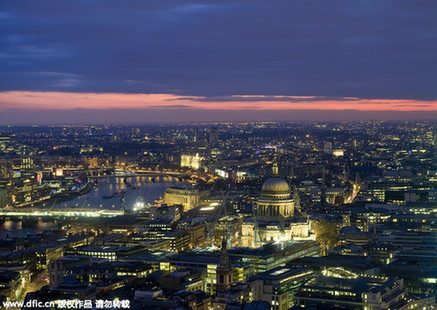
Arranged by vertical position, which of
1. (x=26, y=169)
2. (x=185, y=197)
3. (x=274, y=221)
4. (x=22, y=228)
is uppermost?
(x=274, y=221)

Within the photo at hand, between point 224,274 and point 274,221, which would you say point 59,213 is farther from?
point 224,274

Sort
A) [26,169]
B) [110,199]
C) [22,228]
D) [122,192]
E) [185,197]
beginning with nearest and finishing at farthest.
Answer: [22,228], [185,197], [110,199], [122,192], [26,169]

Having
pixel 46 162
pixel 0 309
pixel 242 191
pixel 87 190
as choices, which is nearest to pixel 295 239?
pixel 0 309

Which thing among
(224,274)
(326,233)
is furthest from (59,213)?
(224,274)

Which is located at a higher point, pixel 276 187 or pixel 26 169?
pixel 276 187

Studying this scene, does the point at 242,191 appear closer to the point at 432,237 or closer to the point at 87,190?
the point at 87,190

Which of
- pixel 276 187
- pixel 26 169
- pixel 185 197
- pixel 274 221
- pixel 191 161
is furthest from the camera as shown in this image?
pixel 191 161

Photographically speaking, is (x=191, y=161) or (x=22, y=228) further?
(x=191, y=161)
